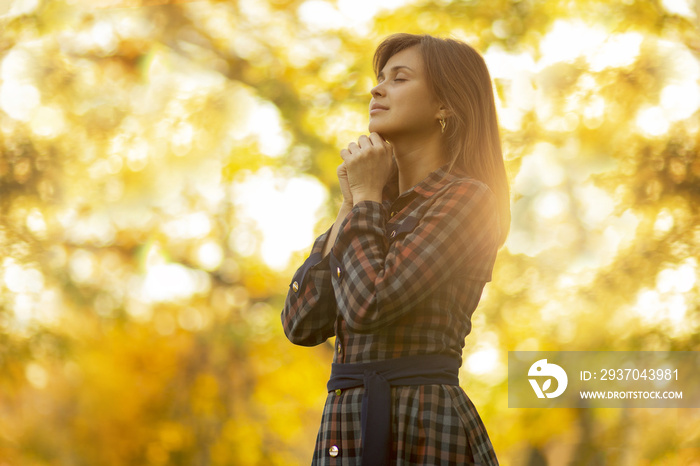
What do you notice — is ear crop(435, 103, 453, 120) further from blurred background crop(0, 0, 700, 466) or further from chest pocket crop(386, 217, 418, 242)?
blurred background crop(0, 0, 700, 466)

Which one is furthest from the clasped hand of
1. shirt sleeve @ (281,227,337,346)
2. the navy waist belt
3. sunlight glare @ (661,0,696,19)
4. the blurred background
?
sunlight glare @ (661,0,696,19)

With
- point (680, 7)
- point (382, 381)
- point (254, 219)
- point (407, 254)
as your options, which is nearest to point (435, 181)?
point (407, 254)

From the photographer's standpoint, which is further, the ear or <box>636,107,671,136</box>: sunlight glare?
<box>636,107,671,136</box>: sunlight glare

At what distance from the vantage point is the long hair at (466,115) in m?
1.21

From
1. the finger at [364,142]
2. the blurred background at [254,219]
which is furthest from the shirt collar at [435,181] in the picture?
the blurred background at [254,219]

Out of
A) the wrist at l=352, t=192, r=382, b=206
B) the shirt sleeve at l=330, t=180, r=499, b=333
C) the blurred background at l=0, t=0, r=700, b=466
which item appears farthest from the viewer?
the blurred background at l=0, t=0, r=700, b=466

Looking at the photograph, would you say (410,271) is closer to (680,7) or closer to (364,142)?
(364,142)

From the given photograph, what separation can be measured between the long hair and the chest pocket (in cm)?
19

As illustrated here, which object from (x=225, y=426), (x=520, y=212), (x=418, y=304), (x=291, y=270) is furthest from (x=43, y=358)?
(x=418, y=304)

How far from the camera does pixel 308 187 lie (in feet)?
11.5

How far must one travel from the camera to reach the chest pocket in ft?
3.44

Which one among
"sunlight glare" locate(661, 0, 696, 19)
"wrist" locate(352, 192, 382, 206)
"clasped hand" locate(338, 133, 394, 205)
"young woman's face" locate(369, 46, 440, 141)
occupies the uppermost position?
"sunlight glare" locate(661, 0, 696, 19)

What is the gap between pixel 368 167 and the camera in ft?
3.60

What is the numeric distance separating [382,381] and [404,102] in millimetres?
478
